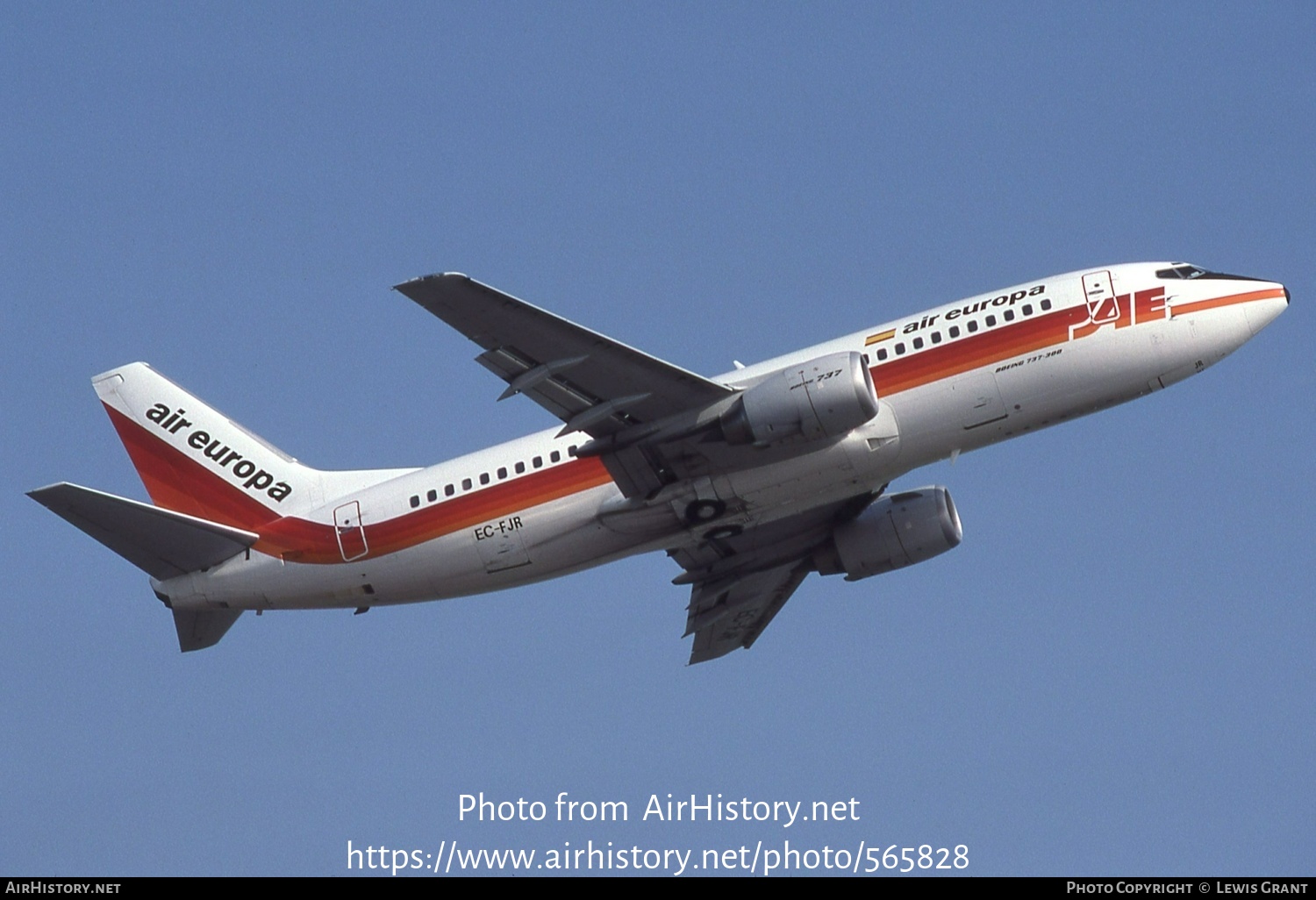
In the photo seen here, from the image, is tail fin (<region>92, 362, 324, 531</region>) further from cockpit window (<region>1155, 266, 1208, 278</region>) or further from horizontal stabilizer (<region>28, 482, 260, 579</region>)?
cockpit window (<region>1155, 266, 1208, 278</region>)

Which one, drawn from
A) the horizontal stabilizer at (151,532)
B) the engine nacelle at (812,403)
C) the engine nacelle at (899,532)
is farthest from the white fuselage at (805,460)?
the engine nacelle at (899,532)

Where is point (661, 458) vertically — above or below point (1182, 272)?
below

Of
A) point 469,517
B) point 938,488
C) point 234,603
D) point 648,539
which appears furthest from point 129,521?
point 938,488

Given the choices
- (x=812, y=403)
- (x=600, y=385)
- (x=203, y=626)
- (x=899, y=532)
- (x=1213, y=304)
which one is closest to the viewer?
(x=812, y=403)

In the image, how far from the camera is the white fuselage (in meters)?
40.9

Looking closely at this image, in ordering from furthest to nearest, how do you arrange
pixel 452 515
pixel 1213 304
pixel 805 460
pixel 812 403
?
pixel 452 515, pixel 1213 304, pixel 805 460, pixel 812 403

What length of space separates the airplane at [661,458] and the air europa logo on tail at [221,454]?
0.09m

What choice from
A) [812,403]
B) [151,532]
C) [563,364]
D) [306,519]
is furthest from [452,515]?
[812,403]

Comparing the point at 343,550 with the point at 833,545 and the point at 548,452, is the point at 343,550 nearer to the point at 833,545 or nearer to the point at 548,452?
the point at 548,452

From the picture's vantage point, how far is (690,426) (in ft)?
133

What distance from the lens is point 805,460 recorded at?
133ft

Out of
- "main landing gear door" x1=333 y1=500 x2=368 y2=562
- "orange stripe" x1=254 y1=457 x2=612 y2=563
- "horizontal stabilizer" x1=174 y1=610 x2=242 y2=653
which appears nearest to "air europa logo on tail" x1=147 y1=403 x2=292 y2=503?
"orange stripe" x1=254 y1=457 x2=612 y2=563

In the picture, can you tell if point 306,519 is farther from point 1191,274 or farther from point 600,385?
point 1191,274

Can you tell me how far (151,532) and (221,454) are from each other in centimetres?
459
